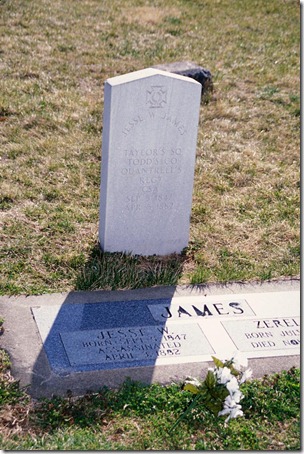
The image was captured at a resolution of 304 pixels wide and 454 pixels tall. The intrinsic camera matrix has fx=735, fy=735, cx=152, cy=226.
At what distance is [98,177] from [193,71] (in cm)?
270

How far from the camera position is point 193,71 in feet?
30.2

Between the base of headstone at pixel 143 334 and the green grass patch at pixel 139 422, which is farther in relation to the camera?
the base of headstone at pixel 143 334

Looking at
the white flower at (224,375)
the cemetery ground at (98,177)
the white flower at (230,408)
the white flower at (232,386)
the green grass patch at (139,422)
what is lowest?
the green grass patch at (139,422)

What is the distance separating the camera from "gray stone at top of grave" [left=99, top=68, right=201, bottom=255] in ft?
17.5

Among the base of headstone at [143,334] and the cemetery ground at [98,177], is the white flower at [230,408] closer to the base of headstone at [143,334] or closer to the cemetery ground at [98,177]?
the cemetery ground at [98,177]

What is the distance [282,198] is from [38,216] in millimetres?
2399

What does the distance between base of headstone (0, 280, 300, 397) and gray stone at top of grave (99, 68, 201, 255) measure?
580 millimetres

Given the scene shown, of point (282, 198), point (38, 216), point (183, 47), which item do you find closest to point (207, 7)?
point (183, 47)

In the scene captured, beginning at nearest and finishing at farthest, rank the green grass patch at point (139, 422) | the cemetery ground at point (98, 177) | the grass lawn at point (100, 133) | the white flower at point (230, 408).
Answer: the white flower at point (230, 408), the green grass patch at point (139, 422), the cemetery ground at point (98, 177), the grass lawn at point (100, 133)

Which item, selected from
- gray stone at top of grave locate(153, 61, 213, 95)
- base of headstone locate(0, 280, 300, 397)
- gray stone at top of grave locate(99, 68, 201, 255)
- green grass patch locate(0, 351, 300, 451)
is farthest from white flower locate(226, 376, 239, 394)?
gray stone at top of grave locate(153, 61, 213, 95)

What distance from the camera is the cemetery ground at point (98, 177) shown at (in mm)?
4125

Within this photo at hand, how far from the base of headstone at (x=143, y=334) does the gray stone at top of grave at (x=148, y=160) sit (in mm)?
580

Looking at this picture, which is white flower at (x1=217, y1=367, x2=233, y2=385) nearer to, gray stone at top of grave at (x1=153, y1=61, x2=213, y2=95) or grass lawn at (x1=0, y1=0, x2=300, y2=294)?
grass lawn at (x1=0, y1=0, x2=300, y2=294)

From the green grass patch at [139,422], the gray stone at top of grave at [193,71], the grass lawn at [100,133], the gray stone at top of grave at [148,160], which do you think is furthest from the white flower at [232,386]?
the gray stone at top of grave at [193,71]
